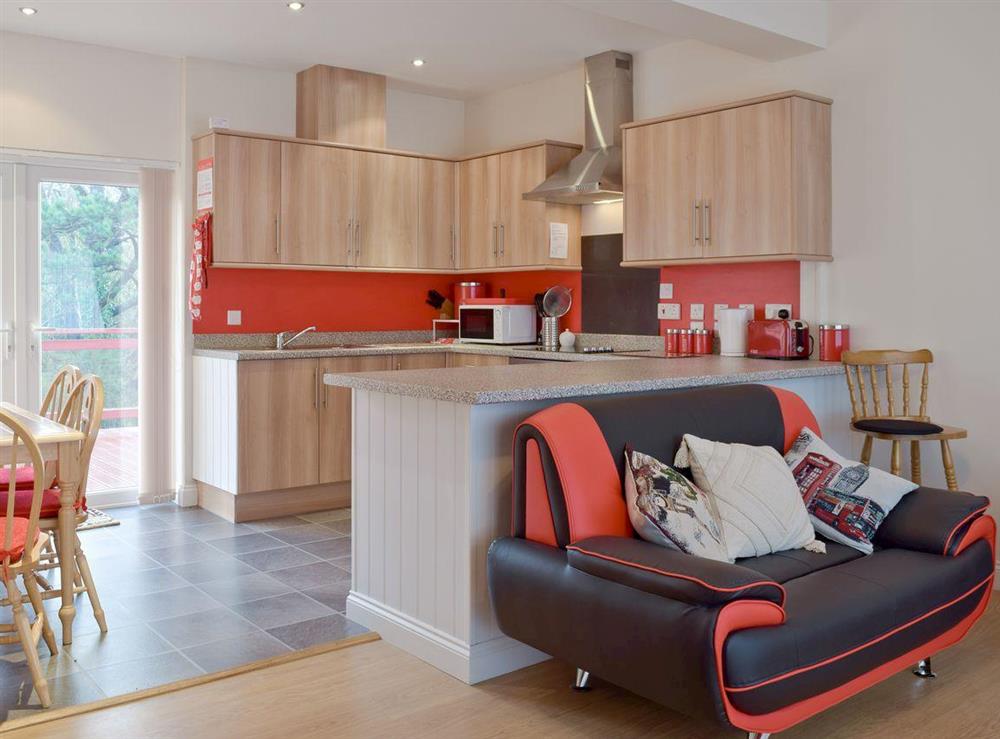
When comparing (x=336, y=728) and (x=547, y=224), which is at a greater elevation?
→ (x=547, y=224)

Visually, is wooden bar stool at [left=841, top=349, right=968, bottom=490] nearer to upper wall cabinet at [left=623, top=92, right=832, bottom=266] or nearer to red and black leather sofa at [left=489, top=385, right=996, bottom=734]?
upper wall cabinet at [left=623, top=92, right=832, bottom=266]

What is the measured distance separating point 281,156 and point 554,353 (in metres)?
2.01

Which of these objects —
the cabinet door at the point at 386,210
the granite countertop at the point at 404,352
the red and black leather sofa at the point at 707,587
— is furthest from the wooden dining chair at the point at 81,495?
the cabinet door at the point at 386,210

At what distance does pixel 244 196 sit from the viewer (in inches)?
211

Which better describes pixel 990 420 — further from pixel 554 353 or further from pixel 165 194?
pixel 165 194

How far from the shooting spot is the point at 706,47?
200 inches

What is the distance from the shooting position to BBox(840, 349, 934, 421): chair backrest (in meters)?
3.98

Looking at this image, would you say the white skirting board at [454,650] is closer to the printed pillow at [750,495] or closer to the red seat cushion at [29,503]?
the printed pillow at [750,495]

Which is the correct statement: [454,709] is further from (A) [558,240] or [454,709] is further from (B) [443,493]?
(A) [558,240]

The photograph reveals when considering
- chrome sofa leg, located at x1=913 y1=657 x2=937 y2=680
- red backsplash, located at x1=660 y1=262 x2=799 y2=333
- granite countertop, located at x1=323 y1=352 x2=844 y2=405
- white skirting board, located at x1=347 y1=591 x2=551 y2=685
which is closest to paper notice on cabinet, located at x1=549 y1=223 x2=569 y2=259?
red backsplash, located at x1=660 y1=262 x2=799 y2=333

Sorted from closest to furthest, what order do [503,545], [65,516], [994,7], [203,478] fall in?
[503,545]
[65,516]
[994,7]
[203,478]

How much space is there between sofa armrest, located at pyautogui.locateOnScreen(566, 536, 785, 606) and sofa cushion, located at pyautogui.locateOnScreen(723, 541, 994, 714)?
0.33ft

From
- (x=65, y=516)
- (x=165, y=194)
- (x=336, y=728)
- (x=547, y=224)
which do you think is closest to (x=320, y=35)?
(x=165, y=194)

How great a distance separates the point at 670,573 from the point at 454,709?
894mm
